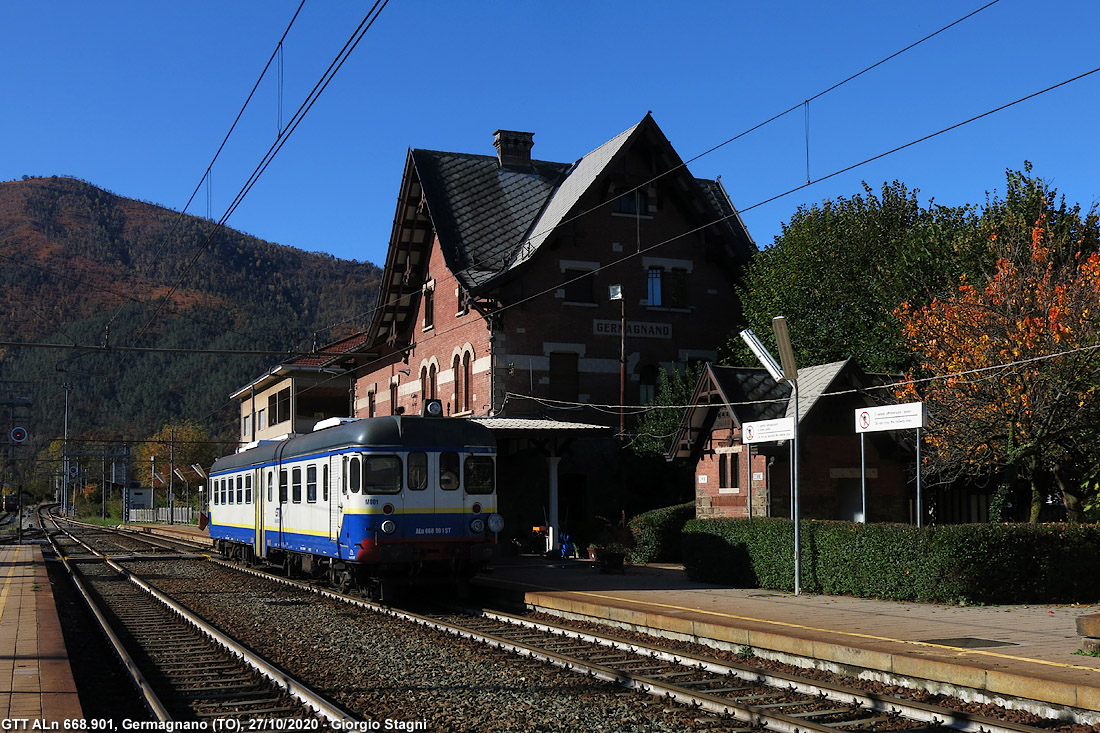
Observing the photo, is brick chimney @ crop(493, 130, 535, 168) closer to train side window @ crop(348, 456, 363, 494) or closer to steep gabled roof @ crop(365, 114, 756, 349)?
steep gabled roof @ crop(365, 114, 756, 349)

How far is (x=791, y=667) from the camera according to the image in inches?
468

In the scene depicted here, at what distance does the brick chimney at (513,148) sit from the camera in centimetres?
4131

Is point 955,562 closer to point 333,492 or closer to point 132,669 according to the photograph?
point 333,492

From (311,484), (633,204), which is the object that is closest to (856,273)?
(633,204)

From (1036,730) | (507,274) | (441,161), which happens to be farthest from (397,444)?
(441,161)

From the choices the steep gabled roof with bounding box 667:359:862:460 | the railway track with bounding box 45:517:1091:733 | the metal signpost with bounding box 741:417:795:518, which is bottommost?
the railway track with bounding box 45:517:1091:733

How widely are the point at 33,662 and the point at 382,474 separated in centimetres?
808

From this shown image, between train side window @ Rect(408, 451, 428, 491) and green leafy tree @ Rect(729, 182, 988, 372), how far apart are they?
60.1ft

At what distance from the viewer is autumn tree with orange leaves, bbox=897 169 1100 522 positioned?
23.1 m

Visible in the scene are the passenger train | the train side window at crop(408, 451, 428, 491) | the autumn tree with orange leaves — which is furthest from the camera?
the autumn tree with orange leaves

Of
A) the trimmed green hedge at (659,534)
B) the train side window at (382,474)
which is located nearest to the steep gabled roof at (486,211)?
the trimmed green hedge at (659,534)

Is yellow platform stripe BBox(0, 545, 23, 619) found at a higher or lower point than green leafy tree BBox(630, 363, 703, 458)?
lower

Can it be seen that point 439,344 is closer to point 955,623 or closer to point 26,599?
point 26,599

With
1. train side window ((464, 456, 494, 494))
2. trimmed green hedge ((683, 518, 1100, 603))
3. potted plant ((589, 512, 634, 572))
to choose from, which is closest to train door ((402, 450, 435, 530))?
train side window ((464, 456, 494, 494))
